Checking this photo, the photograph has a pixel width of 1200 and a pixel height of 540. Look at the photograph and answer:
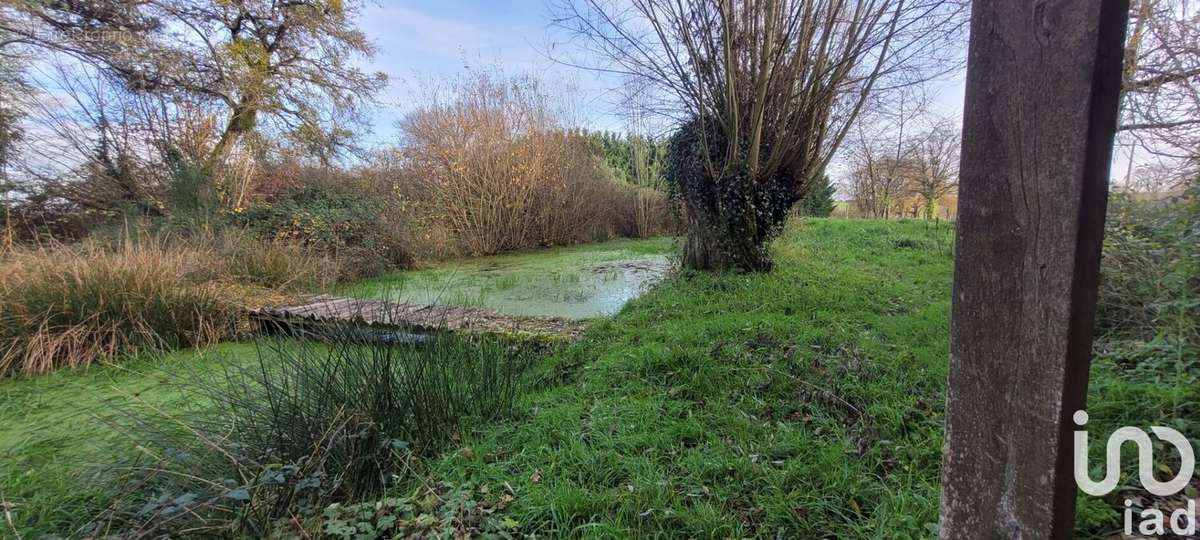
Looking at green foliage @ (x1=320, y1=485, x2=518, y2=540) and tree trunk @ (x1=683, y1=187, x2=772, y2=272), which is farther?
tree trunk @ (x1=683, y1=187, x2=772, y2=272)

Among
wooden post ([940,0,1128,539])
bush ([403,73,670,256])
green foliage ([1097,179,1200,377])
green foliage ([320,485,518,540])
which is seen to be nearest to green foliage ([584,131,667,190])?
bush ([403,73,670,256])

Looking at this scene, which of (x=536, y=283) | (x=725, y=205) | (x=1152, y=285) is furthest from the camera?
(x=536, y=283)

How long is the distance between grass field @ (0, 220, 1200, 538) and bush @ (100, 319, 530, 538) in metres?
0.19

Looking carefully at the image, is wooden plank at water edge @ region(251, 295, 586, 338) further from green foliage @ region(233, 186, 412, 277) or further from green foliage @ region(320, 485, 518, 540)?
green foliage @ region(233, 186, 412, 277)

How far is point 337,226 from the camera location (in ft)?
23.7

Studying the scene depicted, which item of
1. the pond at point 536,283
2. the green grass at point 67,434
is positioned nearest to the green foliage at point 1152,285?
the pond at point 536,283

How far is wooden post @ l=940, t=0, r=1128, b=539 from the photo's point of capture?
64cm

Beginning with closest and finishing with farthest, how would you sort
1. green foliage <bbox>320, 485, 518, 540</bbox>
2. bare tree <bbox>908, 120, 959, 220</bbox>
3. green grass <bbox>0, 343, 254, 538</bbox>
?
green foliage <bbox>320, 485, 518, 540</bbox>, green grass <bbox>0, 343, 254, 538</bbox>, bare tree <bbox>908, 120, 959, 220</bbox>

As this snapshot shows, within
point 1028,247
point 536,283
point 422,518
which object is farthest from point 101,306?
point 1028,247

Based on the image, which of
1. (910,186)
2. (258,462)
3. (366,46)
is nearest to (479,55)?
(366,46)

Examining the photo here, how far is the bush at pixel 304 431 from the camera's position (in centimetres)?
147

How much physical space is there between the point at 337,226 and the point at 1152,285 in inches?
332

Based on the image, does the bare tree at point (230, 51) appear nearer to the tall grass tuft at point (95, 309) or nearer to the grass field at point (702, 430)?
the tall grass tuft at point (95, 309)

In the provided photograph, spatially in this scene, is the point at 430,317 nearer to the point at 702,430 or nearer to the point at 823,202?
the point at 702,430
